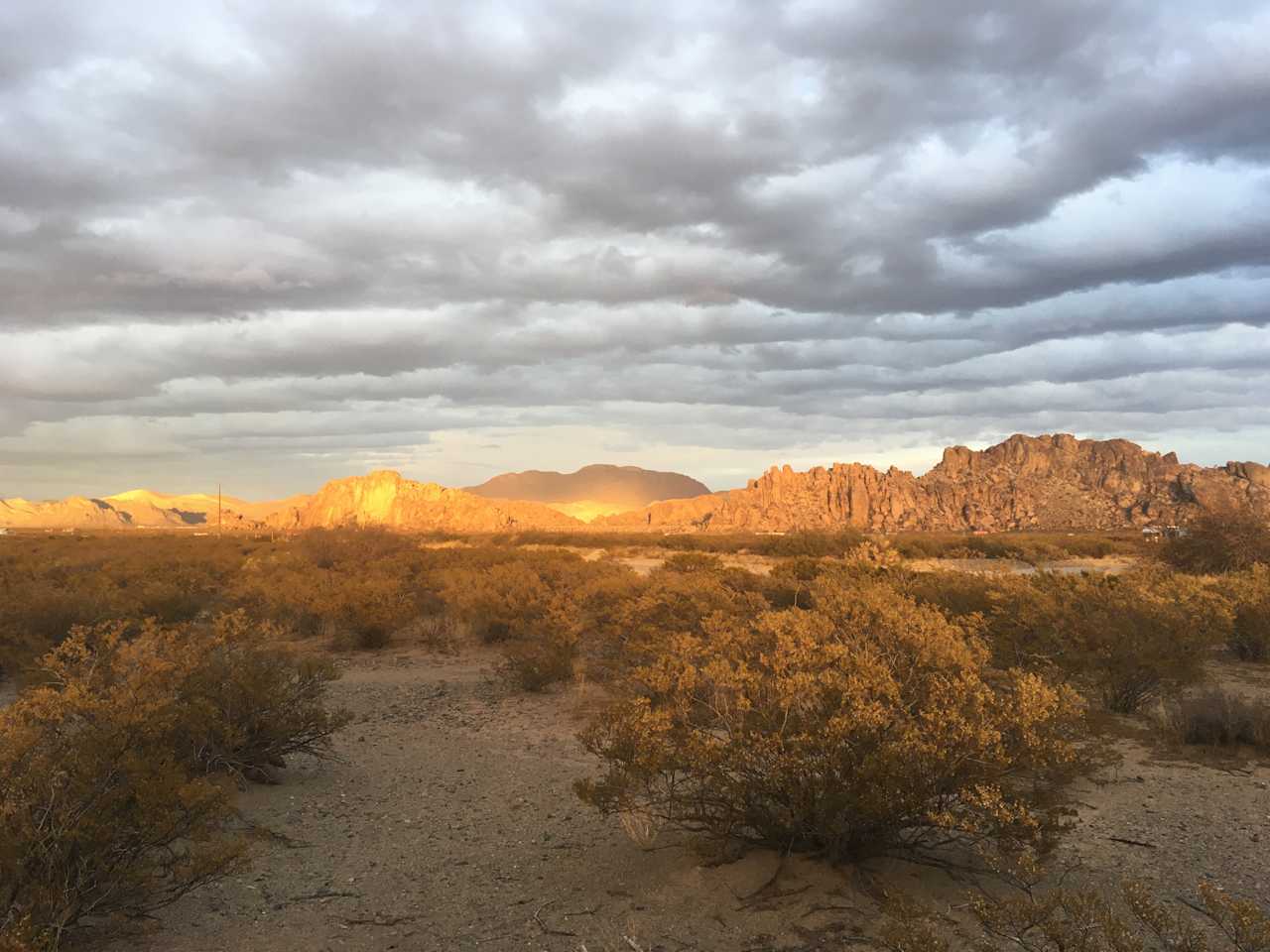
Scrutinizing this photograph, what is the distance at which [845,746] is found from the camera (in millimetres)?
5387

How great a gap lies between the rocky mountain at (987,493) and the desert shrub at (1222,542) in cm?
6696

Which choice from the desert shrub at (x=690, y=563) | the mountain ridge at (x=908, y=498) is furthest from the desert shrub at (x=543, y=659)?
the mountain ridge at (x=908, y=498)

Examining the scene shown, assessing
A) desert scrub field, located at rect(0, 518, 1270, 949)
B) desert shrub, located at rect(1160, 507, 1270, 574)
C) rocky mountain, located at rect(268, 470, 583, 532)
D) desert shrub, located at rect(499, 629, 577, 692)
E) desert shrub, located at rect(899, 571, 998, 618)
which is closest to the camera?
desert scrub field, located at rect(0, 518, 1270, 949)

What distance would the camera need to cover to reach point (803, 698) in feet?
19.0

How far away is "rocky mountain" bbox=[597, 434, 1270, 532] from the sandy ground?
89.8 m

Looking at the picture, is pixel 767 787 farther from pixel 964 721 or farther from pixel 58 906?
pixel 58 906

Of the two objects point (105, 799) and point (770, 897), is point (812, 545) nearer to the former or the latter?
point (770, 897)

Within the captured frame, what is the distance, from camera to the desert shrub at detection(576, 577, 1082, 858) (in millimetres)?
5234

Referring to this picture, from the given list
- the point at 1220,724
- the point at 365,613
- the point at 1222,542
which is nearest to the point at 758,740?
the point at 1220,724

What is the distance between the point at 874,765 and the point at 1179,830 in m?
3.38

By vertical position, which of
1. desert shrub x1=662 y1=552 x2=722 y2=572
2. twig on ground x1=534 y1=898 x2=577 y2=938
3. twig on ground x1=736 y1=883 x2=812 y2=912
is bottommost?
twig on ground x1=534 y1=898 x2=577 y2=938

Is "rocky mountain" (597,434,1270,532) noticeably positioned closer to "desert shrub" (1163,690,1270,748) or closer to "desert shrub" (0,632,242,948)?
"desert shrub" (1163,690,1270,748)

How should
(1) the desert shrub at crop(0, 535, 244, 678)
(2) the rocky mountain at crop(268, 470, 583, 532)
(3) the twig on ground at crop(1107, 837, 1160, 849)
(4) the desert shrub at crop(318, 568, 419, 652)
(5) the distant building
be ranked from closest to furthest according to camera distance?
(3) the twig on ground at crop(1107, 837, 1160, 849), (1) the desert shrub at crop(0, 535, 244, 678), (4) the desert shrub at crop(318, 568, 419, 652), (5) the distant building, (2) the rocky mountain at crop(268, 470, 583, 532)

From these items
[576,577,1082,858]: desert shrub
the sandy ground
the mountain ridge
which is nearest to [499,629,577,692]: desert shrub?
the sandy ground
